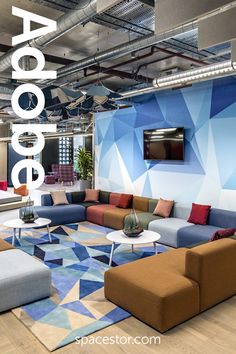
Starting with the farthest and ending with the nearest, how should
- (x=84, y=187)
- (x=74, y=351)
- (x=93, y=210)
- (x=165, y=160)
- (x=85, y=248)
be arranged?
(x=84, y=187) < (x=93, y=210) < (x=165, y=160) < (x=85, y=248) < (x=74, y=351)

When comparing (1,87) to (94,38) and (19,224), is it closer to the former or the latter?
(94,38)

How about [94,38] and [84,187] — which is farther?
[84,187]

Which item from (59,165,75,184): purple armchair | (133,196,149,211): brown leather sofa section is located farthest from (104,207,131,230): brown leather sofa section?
(59,165,75,184): purple armchair

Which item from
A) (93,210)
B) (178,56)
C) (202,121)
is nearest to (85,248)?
(93,210)

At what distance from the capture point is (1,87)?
19.8 feet

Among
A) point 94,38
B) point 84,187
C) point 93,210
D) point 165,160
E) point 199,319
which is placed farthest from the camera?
point 84,187

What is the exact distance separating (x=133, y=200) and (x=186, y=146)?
1851mm

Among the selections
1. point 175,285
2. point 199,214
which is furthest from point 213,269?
point 199,214

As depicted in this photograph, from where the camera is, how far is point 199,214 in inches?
215

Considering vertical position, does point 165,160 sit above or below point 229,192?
above

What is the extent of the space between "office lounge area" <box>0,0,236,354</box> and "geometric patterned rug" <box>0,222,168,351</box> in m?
0.02

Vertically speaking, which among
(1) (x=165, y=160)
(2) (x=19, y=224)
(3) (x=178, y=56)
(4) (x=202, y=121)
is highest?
(3) (x=178, y=56)

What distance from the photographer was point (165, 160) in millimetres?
6633

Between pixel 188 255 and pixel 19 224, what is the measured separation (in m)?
3.39
